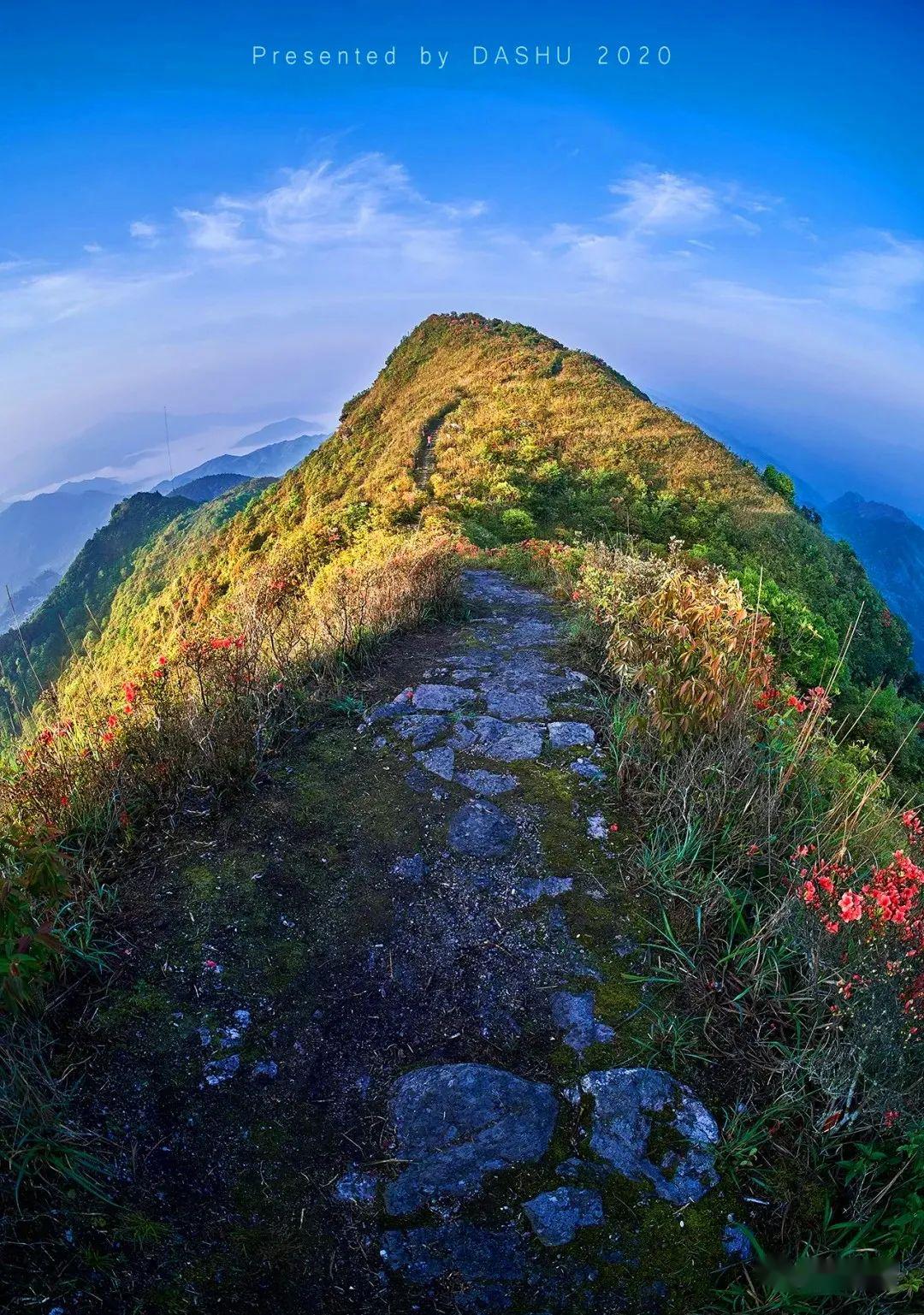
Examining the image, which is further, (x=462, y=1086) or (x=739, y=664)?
(x=739, y=664)

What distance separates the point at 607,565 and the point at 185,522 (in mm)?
49356

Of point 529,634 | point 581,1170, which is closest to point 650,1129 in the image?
point 581,1170

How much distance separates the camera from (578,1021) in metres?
2.61

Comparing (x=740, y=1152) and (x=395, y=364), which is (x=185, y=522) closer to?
(x=395, y=364)

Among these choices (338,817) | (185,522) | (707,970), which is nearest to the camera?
(707,970)

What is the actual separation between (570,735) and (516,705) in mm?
595

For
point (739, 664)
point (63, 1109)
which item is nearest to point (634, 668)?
point (739, 664)

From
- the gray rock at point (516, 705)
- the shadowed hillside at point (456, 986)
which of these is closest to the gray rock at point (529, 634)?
the shadowed hillside at point (456, 986)

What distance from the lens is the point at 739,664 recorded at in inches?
154

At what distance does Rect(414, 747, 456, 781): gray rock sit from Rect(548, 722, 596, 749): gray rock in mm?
681

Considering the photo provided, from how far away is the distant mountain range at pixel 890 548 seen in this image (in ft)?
452

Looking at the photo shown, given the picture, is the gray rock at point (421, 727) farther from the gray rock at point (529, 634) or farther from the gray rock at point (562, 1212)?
the gray rock at point (562, 1212)

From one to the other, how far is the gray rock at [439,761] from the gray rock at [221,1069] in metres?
1.90

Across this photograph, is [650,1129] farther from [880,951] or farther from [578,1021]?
[880,951]
